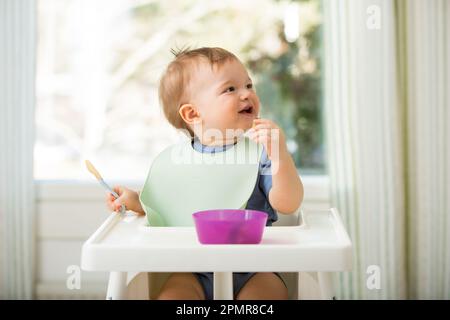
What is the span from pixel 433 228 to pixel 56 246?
1314 mm

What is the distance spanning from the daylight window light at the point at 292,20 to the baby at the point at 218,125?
1.03m

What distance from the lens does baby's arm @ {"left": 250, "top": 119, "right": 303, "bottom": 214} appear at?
1.15 metres

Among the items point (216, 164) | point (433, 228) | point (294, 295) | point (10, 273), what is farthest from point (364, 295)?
point (10, 273)

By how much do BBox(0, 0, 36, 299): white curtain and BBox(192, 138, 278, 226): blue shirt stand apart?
103 cm

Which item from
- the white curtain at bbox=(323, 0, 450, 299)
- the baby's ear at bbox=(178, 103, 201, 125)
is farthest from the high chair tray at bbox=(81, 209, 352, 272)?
the white curtain at bbox=(323, 0, 450, 299)

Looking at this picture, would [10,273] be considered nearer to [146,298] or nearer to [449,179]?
A: [146,298]

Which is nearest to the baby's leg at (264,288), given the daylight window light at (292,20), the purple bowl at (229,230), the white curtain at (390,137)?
the purple bowl at (229,230)

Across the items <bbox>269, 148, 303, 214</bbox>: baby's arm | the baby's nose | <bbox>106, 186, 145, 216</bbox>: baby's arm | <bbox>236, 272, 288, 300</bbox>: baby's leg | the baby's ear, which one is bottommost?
<bbox>236, 272, 288, 300</bbox>: baby's leg

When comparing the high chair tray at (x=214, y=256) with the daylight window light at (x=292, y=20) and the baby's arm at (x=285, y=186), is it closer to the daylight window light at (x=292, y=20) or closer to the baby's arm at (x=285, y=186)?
the baby's arm at (x=285, y=186)

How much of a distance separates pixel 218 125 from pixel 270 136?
0.25m

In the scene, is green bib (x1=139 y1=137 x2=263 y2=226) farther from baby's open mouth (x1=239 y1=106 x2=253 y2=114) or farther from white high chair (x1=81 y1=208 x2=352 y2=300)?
white high chair (x1=81 y1=208 x2=352 y2=300)

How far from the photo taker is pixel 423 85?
2064 mm

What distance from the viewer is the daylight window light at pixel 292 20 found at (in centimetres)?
238

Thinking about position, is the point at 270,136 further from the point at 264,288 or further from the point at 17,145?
the point at 17,145
